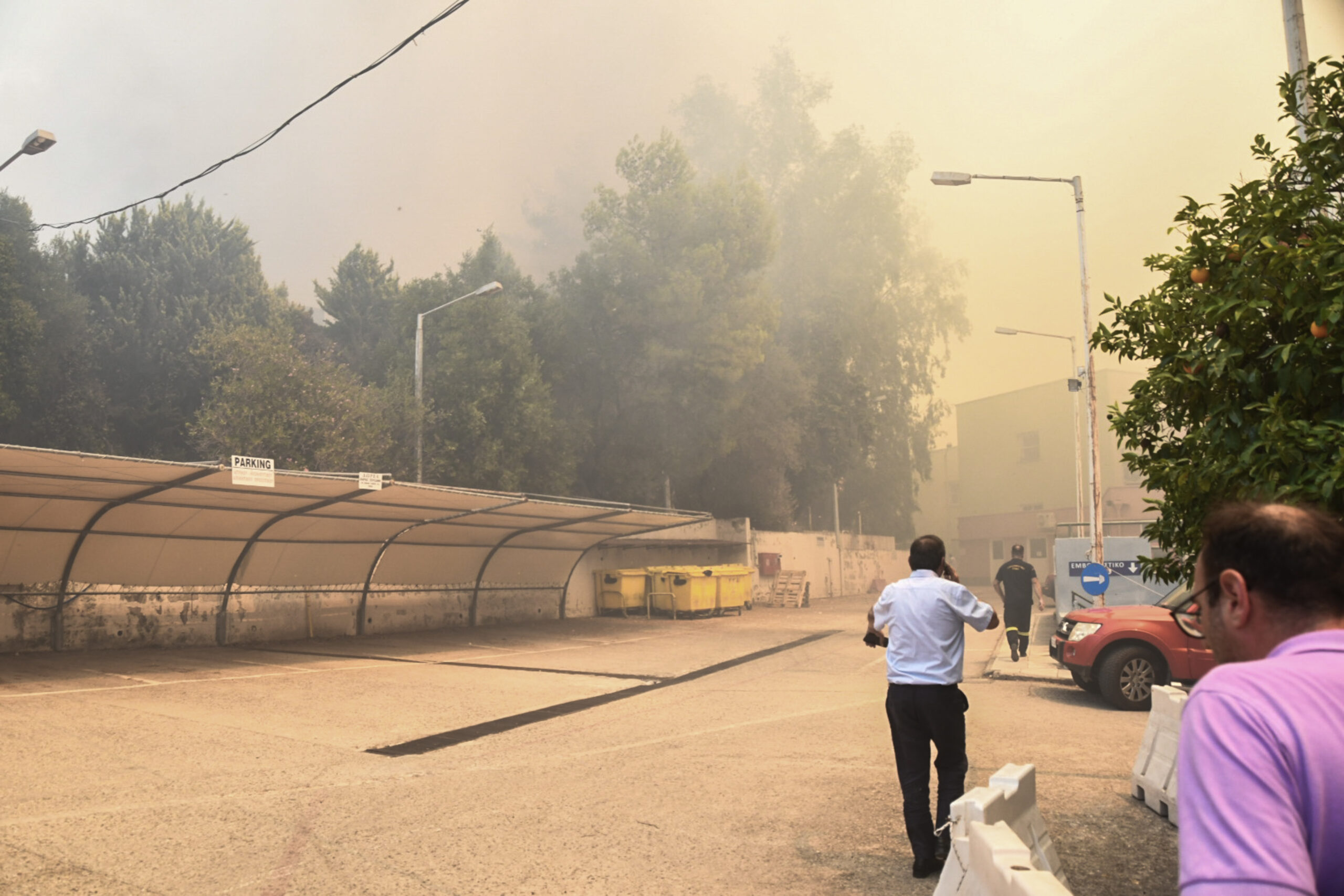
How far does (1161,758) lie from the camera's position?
6.65m

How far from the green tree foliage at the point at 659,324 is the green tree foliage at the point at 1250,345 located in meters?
33.1

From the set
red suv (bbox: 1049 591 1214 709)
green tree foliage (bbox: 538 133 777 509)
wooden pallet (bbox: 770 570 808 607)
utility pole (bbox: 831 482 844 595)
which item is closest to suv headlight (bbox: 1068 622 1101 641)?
red suv (bbox: 1049 591 1214 709)

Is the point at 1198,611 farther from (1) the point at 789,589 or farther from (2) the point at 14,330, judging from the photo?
(2) the point at 14,330

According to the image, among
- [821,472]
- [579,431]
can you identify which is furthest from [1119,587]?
[821,472]

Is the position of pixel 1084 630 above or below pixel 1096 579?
below

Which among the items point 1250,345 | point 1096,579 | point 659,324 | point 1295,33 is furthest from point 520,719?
point 659,324

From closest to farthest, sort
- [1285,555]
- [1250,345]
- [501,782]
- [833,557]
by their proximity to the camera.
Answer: [1285,555]
[1250,345]
[501,782]
[833,557]

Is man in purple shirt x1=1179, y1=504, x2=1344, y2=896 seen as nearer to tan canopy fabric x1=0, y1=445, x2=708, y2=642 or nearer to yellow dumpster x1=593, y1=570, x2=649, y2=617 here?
tan canopy fabric x1=0, y1=445, x2=708, y2=642

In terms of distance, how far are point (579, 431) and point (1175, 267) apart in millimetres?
33245

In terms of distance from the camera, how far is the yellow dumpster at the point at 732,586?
29.5 m

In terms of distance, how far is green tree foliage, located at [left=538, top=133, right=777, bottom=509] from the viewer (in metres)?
38.2

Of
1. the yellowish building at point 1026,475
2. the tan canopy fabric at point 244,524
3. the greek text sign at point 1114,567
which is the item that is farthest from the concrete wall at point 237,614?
the yellowish building at point 1026,475

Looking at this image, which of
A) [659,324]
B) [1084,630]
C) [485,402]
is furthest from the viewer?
[659,324]

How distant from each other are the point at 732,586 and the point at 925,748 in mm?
24983
